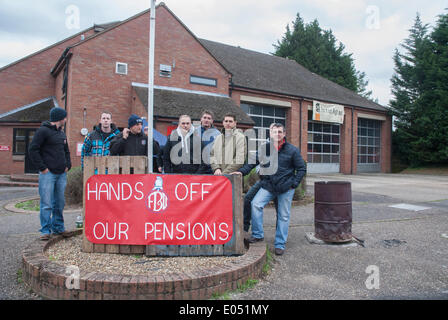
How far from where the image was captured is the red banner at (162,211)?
13.1 feet

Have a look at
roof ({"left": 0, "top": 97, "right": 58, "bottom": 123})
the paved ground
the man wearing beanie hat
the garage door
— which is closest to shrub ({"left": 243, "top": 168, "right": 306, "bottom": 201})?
the paved ground

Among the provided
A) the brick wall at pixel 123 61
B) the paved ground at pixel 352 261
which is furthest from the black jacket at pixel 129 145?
the brick wall at pixel 123 61

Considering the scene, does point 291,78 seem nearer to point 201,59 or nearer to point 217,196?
point 201,59

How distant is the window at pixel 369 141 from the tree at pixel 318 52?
10.6 meters

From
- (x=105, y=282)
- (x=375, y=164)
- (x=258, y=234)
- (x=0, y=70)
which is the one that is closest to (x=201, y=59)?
(x=0, y=70)

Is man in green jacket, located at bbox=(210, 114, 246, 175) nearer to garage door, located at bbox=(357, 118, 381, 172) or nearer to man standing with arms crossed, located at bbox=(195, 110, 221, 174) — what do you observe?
man standing with arms crossed, located at bbox=(195, 110, 221, 174)

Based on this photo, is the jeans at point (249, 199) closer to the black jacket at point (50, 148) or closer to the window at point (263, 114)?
the black jacket at point (50, 148)

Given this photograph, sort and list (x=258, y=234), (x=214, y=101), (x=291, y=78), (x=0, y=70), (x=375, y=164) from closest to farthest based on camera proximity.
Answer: (x=258, y=234) < (x=214, y=101) < (x=0, y=70) < (x=291, y=78) < (x=375, y=164)

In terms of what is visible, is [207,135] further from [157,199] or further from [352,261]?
[352,261]

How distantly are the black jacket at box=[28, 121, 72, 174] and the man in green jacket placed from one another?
227cm

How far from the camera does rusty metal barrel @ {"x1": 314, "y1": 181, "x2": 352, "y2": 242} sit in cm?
531

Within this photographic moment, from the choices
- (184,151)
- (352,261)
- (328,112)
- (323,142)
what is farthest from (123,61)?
(323,142)

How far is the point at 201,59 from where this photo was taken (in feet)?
59.5
